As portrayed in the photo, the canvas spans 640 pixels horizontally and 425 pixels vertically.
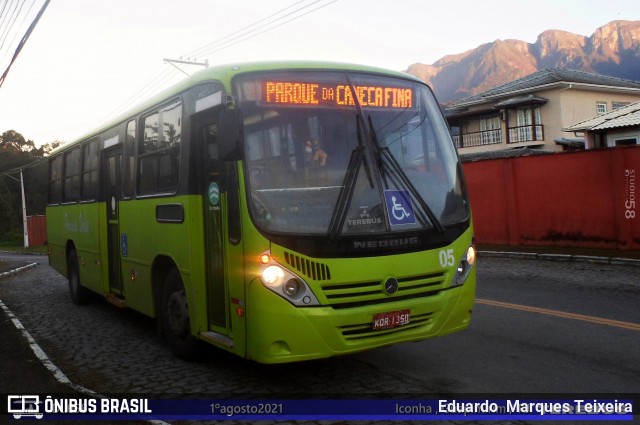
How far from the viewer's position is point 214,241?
233 inches

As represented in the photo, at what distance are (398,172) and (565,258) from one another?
35.6 feet

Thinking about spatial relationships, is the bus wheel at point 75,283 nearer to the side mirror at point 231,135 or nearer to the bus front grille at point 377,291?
the side mirror at point 231,135

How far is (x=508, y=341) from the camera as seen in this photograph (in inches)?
276

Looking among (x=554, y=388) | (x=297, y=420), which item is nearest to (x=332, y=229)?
(x=297, y=420)

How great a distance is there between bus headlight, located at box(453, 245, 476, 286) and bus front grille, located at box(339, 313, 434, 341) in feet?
1.65

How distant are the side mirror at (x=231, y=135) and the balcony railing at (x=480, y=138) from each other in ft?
133

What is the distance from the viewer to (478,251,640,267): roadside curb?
1374cm

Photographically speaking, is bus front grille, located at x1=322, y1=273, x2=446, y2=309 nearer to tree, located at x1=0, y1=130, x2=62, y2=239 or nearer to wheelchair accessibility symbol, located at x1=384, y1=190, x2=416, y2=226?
wheelchair accessibility symbol, located at x1=384, y1=190, x2=416, y2=226

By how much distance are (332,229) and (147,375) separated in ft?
8.88

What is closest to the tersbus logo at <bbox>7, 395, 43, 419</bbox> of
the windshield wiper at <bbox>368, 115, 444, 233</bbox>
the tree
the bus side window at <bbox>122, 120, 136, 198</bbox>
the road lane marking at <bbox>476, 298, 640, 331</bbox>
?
the bus side window at <bbox>122, 120, 136, 198</bbox>

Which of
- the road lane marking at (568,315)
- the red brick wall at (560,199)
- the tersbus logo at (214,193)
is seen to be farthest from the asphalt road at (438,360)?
the red brick wall at (560,199)

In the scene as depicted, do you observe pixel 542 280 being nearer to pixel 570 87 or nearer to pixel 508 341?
pixel 508 341

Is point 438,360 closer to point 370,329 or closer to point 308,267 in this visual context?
point 370,329

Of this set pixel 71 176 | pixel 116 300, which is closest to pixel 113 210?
pixel 116 300
